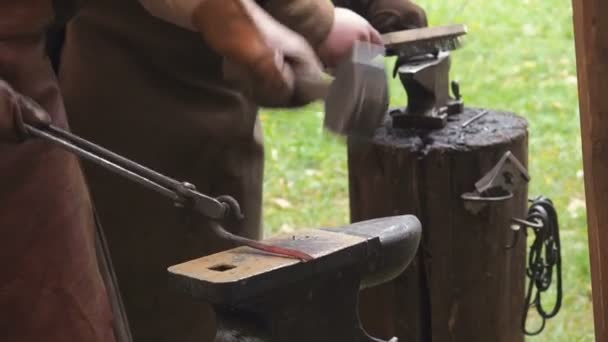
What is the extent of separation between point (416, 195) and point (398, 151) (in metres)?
0.09

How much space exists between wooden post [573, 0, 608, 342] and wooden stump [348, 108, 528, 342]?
1.39ft

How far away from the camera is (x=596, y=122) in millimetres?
1414

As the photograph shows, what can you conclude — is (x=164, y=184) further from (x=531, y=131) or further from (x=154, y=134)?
(x=531, y=131)

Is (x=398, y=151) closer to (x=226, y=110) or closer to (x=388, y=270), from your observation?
(x=226, y=110)

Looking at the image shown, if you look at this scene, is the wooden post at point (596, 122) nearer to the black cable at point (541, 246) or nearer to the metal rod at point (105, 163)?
the black cable at point (541, 246)

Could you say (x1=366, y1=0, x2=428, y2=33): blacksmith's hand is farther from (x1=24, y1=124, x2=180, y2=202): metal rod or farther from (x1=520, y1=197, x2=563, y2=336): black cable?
(x1=24, y1=124, x2=180, y2=202): metal rod

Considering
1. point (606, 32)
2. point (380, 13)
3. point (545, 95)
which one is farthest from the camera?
point (545, 95)

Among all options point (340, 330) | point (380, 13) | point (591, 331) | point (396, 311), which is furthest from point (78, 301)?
point (591, 331)

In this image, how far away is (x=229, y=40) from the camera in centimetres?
→ 126

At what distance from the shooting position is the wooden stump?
1.87 metres

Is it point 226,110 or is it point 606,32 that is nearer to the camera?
point 606,32

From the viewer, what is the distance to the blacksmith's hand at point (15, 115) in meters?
1.25

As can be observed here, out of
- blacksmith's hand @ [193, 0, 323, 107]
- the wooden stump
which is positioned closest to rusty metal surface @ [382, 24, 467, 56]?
the wooden stump

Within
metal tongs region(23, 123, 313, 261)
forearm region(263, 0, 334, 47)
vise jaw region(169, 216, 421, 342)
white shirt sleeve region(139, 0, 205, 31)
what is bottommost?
vise jaw region(169, 216, 421, 342)
